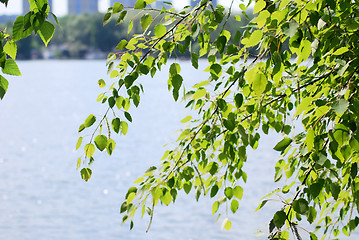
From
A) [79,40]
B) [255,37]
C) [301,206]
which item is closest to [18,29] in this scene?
[255,37]

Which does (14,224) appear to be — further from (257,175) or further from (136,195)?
(136,195)

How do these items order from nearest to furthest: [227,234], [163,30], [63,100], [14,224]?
[163,30], [227,234], [14,224], [63,100]

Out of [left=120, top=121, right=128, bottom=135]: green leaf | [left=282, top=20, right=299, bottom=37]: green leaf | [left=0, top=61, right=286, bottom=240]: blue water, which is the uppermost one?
[left=282, top=20, right=299, bottom=37]: green leaf

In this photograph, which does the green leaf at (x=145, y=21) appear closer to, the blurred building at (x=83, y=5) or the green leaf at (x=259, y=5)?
the green leaf at (x=259, y=5)

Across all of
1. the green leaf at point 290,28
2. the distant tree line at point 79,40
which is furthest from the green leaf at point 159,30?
the distant tree line at point 79,40

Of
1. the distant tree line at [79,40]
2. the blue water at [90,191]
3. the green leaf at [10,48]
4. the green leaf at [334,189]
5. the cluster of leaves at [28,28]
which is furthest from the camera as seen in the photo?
the distant tree line at [79,40]

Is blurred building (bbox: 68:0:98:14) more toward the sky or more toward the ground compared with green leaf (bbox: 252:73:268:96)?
more toward the ground

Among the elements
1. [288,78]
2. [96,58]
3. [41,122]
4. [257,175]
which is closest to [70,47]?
[96,58]

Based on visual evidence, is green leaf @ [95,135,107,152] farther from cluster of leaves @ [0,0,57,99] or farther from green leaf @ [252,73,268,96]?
green leaf @ [252,73,268,96]

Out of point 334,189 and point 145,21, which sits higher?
point 145,21

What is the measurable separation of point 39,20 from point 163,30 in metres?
0.51

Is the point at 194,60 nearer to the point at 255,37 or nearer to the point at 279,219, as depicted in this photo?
the point at 255,37

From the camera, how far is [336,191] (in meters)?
1.82

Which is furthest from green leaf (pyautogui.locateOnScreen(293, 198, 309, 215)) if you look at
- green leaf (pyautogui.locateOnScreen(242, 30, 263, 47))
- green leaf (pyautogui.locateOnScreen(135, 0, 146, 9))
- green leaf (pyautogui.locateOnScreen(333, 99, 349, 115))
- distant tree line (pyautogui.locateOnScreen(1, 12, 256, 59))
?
distant tree line (pyautogui.locateOnScreen(1, 12, 256, 59))
